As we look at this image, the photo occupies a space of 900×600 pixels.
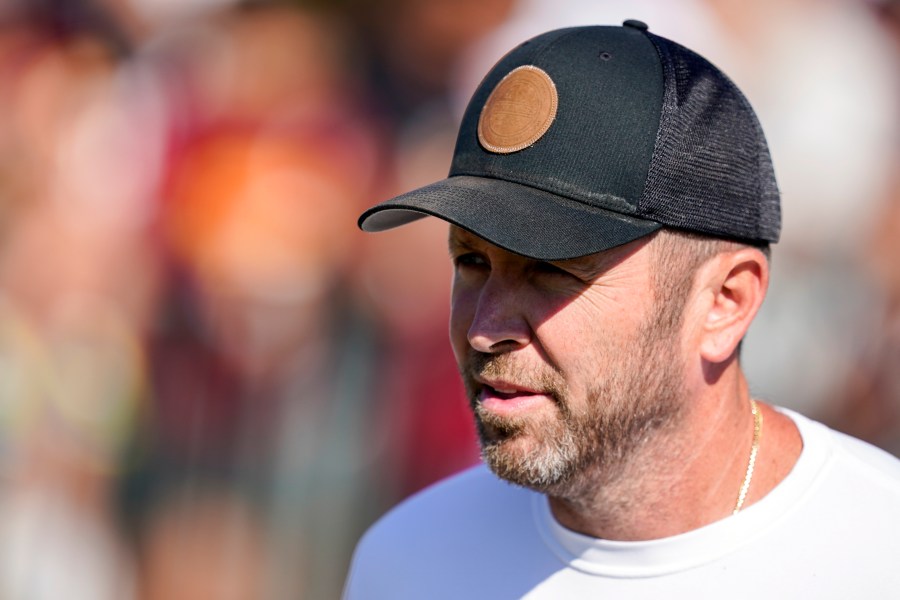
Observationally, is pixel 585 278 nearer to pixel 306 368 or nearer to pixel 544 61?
pixel 544 61

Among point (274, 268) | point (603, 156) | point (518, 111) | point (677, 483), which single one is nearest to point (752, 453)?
point (677, 483)

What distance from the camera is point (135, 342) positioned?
4.40 meters

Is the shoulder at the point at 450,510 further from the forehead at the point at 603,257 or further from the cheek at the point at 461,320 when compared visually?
the forehead at the point at 603,257

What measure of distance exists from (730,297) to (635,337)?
0.25 metres

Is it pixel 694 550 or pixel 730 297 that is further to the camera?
pixel 730 297

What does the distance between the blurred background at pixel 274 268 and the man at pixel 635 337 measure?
236 cm

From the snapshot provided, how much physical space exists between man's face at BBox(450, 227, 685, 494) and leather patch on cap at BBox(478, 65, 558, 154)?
0.71ft

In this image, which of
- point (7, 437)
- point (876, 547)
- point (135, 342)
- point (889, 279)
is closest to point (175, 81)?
point (135, 342)

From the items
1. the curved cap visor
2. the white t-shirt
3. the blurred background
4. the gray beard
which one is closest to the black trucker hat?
the curved cap visor

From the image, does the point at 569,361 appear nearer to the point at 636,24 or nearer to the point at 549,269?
the point at 549,269

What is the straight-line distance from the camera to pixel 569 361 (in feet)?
5.81

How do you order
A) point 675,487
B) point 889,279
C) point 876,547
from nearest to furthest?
point 876,547 → point 675,487 → point 889,279

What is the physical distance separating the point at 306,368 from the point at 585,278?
2.75m

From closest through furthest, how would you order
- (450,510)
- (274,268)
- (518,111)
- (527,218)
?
(527,218), (518,111), (450,510), (274,268)
